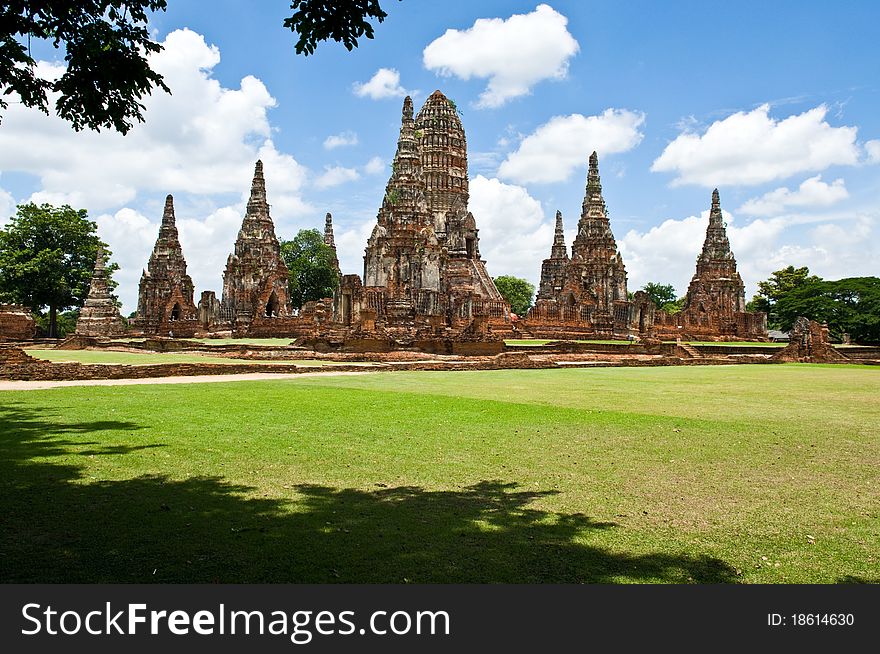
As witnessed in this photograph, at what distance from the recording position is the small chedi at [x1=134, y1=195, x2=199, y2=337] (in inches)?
1773

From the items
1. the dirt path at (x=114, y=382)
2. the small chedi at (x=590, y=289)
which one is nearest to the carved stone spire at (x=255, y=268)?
the small chedi at (x=590, y=289)

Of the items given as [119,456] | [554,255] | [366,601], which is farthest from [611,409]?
[554,255]

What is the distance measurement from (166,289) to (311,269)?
18.0 metres

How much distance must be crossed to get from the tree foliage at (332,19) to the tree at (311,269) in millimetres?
59859

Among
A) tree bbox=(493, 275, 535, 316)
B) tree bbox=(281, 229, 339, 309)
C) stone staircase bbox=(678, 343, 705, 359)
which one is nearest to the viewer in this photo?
stone staircase bbox=(678, 343, 705, 359)

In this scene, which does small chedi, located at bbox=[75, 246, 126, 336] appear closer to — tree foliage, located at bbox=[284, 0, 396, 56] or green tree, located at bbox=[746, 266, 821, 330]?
tree foliage, located at bbox=[284, 0, 396, 56]

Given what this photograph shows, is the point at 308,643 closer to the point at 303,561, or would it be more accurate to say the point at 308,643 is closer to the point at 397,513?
the point at 303,561

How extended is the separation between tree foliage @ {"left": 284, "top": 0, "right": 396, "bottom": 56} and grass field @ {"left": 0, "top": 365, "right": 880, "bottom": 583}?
4177 millimetres

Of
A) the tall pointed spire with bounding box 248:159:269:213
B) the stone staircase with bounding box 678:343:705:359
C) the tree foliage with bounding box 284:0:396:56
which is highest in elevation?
the tall pointed spire with bounding box 248:159:269:213

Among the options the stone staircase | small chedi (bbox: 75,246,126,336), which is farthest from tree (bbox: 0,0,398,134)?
small chedi (bbox: 75,246,126,336)

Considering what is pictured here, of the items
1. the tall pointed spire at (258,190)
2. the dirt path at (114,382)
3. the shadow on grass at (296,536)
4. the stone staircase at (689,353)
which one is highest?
the tall pointed spire at (258,190)

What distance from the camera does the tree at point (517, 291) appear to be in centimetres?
8523

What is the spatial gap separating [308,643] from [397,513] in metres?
2.07

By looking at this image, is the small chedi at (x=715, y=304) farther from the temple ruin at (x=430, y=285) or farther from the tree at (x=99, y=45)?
the tree at (x=99, y=45)
